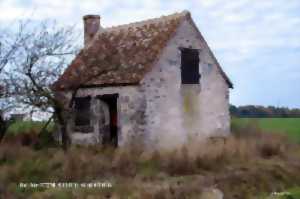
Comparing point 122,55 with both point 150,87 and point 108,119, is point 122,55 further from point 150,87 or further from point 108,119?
point 108,119

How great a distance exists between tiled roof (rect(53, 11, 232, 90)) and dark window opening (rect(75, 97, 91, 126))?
0.73 metres

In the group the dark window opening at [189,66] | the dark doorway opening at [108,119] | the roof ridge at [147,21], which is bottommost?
the dark doorway opening at [108,119]

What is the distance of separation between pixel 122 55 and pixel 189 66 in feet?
8.94

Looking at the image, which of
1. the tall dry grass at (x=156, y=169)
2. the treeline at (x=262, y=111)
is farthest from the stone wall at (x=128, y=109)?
the treeline at (x=262, y=111)

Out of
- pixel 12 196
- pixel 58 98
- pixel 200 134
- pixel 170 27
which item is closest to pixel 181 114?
pixel 200 134

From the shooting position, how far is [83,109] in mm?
22406

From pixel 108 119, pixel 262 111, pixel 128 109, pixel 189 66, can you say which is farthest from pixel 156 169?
pixel 262 111

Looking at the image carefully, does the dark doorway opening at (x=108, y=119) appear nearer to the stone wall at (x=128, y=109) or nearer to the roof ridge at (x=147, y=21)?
the stone wall at (x=128, y=109)

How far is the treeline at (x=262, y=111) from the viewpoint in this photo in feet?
156

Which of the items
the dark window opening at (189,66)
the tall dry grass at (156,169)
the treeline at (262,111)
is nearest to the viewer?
the tall dry grass at (156,169)

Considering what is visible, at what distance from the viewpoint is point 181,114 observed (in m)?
21.5

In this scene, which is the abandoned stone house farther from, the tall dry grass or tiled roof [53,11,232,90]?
the tall dry grass

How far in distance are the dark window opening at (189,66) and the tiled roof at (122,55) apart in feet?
3.64

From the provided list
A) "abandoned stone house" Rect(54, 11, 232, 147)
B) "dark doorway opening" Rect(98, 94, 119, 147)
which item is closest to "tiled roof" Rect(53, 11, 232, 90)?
"abandoned stone house" Rect(54, 11, 232, 147)
